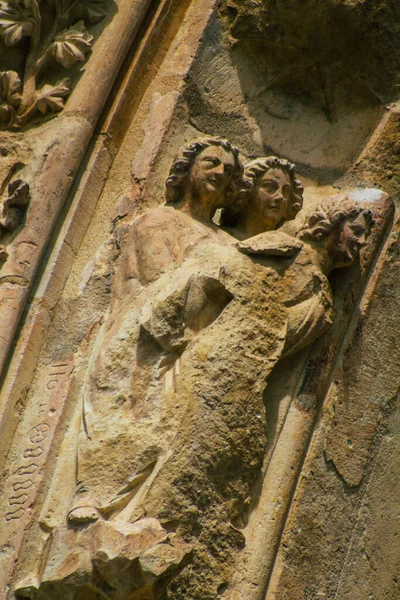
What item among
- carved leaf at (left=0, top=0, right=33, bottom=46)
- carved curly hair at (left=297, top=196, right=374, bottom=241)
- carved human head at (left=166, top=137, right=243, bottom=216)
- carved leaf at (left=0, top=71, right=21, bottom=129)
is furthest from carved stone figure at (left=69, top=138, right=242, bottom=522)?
carved leaf at (left=0, top=0, right=33, bottom=46)

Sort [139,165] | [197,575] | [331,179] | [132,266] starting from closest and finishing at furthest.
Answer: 1. [197,575]
2. [132,266]
3. [139,165]
4. [331,179]

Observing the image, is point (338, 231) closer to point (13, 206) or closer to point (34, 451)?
point (13, 206)

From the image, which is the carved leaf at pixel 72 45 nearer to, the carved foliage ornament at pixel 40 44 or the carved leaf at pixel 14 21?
the carved foliage ornament at pixel 40 44

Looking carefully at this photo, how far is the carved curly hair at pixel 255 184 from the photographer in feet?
17.3

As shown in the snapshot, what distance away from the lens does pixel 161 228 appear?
5078 millimetres

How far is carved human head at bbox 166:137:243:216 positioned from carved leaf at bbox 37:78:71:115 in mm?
699

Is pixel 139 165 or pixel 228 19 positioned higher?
pixel 228 19

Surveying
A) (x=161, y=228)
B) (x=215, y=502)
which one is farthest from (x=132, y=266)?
(x=215, y=502)

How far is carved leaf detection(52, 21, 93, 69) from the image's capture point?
5.66 m

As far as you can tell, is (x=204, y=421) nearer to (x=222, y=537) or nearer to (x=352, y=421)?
(x=222, y=537)

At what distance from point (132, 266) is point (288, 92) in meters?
1.55

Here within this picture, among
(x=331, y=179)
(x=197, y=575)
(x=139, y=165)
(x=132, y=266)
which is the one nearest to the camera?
(x=197, y=575)

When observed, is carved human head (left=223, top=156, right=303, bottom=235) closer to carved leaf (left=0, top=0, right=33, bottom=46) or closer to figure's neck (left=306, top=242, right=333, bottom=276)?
figure's neck (left=306, top=242, right=333, bottom=276)

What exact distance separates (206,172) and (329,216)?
527mm
